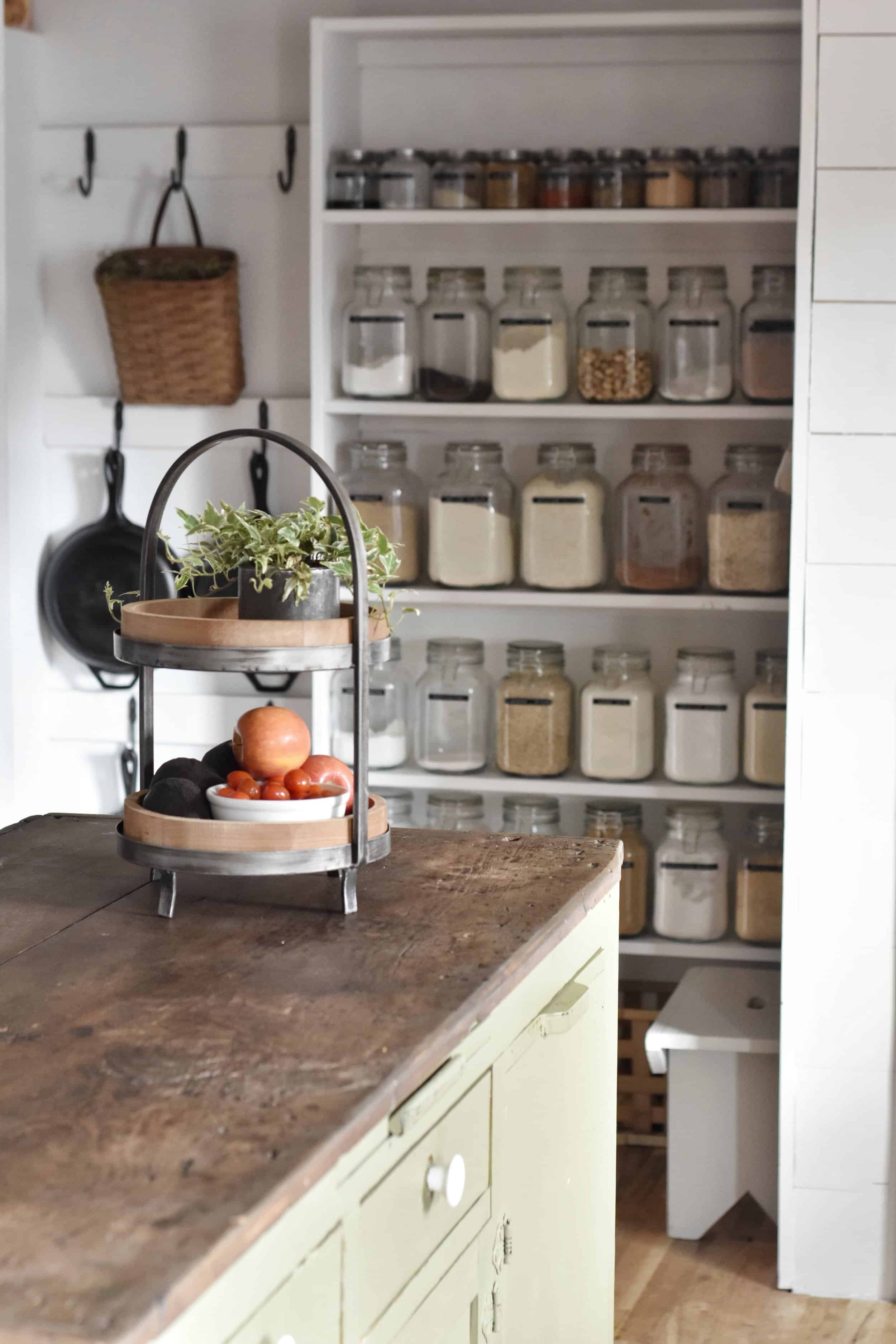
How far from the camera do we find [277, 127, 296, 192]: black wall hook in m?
3.12

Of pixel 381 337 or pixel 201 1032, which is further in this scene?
pixel 381 337

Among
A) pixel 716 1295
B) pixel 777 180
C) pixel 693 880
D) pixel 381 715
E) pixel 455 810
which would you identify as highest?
pixel 777 180

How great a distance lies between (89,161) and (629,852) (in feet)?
6.03

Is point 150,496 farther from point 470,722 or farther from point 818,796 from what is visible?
point 818,796

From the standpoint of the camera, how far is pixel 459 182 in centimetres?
287

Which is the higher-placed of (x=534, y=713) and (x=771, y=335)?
(x=771, y=335)

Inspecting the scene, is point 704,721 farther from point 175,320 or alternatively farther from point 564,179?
point 175,320

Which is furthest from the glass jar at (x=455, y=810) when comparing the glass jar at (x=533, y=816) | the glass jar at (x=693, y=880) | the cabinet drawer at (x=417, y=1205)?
the cabinet drawer at (x=417, y=1205)

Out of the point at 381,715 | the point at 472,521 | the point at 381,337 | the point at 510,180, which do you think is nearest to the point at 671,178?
the point at 510,180

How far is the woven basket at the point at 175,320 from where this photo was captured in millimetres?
3057

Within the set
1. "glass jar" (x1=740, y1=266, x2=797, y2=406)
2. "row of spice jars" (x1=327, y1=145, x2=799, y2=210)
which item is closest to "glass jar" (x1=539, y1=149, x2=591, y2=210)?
"row of spice jars" (x1=327, y1=145, x2=799, y2=210)

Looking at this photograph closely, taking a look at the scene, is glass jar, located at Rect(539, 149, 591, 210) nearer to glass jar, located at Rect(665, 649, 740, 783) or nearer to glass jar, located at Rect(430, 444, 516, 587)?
glass jar, located at Rect(430, 444, 516, 587)

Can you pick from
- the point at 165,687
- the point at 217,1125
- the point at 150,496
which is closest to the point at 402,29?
the point at 150,496

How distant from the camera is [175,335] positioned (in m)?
3.09
